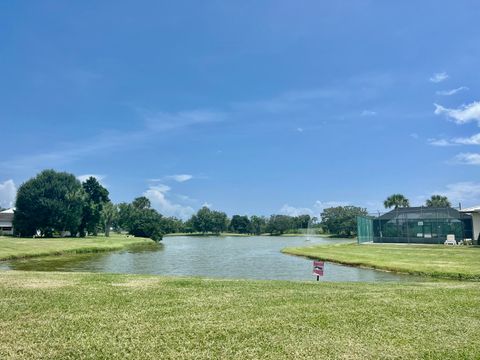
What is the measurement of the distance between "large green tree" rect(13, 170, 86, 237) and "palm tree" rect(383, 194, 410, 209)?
77592 mm

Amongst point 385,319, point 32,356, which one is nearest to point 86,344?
point 32,356

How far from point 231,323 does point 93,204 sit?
84130 mm

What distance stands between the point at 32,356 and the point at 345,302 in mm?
7542

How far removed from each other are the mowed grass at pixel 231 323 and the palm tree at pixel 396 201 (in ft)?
334

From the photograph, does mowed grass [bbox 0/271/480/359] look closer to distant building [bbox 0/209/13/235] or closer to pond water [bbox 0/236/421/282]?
pond water [bbox 0/236/421/282]

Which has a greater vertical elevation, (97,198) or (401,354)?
(97,198)

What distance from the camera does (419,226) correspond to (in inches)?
2282

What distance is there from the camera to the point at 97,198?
306ft

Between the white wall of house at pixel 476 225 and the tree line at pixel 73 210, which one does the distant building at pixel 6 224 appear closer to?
the tree line at pixel 73 210

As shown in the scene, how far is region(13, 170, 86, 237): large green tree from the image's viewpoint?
7425 centimetres

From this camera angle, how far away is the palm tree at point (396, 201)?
10769 centimetres

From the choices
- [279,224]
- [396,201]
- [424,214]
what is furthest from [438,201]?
[279,224]

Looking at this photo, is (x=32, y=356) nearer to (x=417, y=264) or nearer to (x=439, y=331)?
(x=439, y=331)

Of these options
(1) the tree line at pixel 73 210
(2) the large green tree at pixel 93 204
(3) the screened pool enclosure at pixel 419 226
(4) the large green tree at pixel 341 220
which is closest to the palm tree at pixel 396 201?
(1) the tree line at pixel 73 210
